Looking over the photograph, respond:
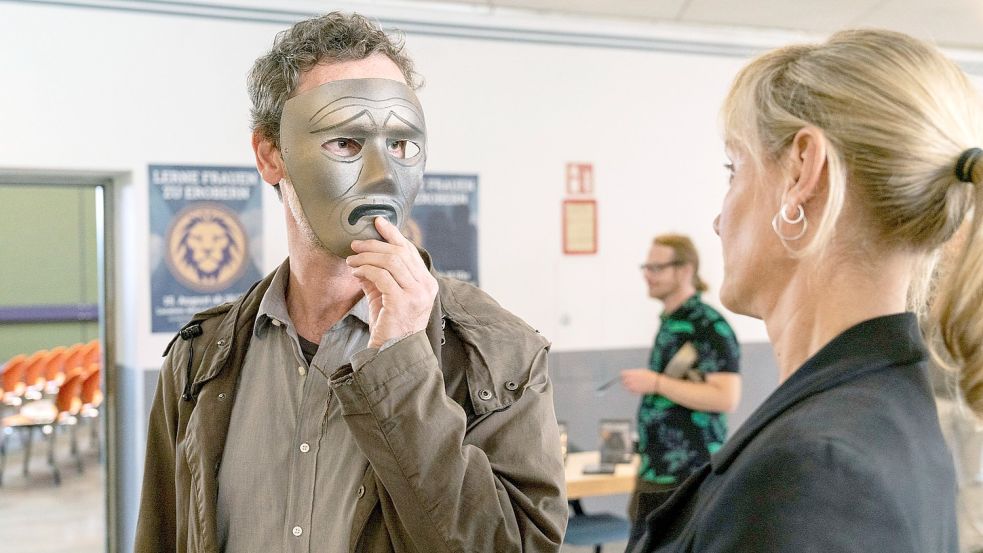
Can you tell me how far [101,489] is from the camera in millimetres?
4414

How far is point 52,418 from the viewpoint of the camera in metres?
4.49

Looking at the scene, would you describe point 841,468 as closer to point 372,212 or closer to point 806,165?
point 806,165

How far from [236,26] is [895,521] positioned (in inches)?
161

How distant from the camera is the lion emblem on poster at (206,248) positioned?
4223 millimetres

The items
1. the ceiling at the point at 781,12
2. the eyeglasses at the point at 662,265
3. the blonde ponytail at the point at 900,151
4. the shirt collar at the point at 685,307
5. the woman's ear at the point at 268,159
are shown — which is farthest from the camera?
the ceiling at the point at 781,12

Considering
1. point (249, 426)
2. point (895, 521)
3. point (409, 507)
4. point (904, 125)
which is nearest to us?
point (895, 521)

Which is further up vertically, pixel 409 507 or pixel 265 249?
pixel 265 249

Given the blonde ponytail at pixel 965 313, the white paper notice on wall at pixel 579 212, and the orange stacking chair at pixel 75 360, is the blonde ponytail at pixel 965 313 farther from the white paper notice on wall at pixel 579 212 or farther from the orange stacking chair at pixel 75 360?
the orange stacking chair at pixel 75 360

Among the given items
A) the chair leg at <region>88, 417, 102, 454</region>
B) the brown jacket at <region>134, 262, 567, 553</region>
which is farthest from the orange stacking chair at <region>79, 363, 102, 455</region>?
the brown jacket at <region>134, 262, 567, 553</region>

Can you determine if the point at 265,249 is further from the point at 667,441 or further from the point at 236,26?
the point at 667,441

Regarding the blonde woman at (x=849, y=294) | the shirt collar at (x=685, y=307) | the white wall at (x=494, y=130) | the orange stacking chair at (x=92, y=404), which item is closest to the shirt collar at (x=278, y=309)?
the blonde woman at (x=849, y=294)

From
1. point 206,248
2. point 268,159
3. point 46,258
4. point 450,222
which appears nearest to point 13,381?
point 46,258

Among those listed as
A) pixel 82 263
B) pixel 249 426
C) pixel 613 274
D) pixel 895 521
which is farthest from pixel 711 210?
pixel 895 521

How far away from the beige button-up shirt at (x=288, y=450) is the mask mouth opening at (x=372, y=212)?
0.44 ft
